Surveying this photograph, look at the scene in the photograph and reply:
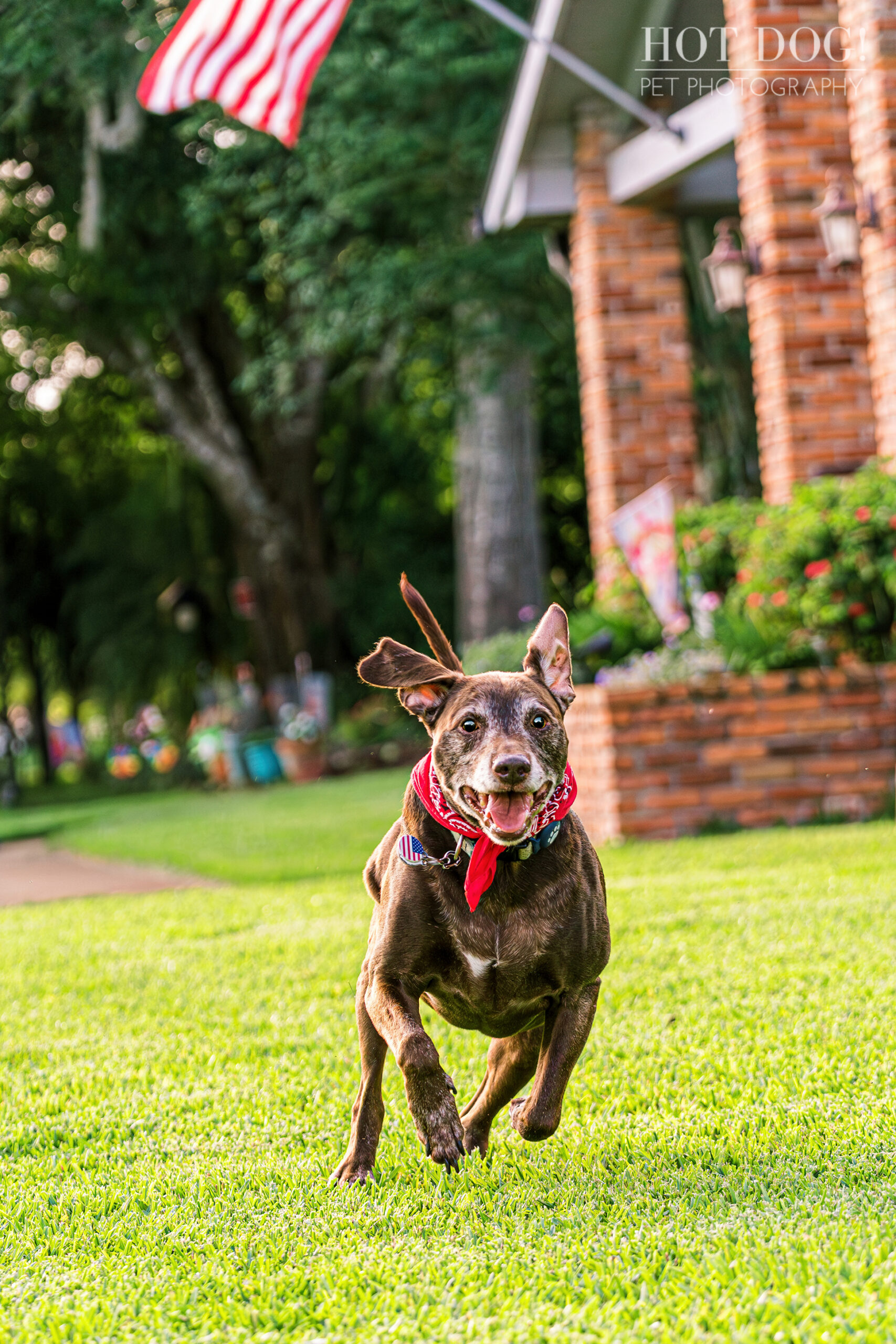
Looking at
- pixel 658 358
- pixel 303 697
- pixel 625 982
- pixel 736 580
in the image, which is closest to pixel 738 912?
pixel 625 982

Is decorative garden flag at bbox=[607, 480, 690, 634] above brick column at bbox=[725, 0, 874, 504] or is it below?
below

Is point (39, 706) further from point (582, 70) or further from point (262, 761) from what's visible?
point (582, 70)

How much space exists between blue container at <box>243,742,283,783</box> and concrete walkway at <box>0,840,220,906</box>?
9112 millimetres

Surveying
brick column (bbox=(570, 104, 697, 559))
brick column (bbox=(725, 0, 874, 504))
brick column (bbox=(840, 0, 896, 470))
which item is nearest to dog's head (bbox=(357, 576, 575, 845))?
brick column (bbox=(840, 0, 896, 470))

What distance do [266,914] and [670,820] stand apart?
2691mm

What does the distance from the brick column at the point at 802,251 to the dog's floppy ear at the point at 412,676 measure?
724cm

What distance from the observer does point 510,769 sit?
281 centimetres

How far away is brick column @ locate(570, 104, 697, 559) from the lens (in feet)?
39.0

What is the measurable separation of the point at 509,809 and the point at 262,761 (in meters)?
20.2

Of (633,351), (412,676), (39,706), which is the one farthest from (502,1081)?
(39,706)

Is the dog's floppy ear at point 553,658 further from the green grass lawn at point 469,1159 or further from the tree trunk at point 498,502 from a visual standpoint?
the tree trunk at point 498,502

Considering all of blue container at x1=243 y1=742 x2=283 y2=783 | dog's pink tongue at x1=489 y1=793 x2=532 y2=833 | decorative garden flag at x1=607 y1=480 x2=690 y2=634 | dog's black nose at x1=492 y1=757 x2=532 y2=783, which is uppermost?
decorative garden flag at x1=607 y1=480 x2=690 y2=634

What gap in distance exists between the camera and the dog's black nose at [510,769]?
281 cm

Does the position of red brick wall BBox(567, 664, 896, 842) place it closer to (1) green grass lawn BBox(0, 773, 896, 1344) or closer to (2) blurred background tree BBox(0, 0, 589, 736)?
(1) green grass lawn BBox(0, 773, 896, 1344)
